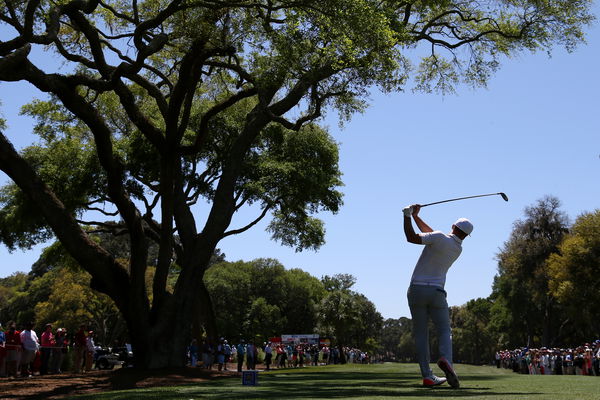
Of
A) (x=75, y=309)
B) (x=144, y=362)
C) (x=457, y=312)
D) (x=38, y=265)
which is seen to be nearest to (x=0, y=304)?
(x=38, y=265)

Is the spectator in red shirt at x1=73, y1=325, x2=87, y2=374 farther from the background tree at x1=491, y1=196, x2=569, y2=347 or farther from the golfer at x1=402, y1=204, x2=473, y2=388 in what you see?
the background tree at x1=491, y1=196, x2=569, y2=347

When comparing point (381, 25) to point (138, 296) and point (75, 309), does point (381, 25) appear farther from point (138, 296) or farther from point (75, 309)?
point (75, 309)

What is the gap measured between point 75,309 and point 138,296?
164 feet

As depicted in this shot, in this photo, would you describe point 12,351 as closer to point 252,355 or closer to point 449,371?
point 449,371

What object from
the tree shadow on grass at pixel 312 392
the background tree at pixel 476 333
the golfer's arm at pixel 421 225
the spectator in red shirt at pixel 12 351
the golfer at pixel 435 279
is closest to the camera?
the tree shadow on grass at pixel 312 392

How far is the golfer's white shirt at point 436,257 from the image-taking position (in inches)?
336

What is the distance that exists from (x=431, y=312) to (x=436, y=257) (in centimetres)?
72

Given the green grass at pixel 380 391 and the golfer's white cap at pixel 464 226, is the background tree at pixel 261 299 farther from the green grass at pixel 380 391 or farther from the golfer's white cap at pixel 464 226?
the golfer's white cap at pixel 464 226

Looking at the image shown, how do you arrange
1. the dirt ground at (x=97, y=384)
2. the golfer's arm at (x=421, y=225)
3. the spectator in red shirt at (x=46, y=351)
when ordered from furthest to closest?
the spectator in red shirt at (x=46, y=351)
the dirt ground at (x=97, y=384)
the golfer's arm at (x=421, y=225)

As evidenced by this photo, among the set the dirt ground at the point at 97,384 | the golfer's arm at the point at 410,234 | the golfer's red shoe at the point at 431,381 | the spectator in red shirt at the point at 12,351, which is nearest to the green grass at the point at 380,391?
the golfer's red shoe at the point at 431,381

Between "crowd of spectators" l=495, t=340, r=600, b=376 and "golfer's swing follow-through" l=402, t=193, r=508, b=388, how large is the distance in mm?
21970

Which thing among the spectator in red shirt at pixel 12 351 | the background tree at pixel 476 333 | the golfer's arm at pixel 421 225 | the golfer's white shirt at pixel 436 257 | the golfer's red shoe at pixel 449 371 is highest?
the background tree at pixel 476 333

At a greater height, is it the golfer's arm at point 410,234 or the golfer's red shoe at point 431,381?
the golfer's arm at point 410,234

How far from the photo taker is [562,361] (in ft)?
112
